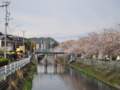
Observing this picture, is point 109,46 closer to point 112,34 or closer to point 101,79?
point 112,34

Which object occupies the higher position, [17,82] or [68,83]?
[17,82]

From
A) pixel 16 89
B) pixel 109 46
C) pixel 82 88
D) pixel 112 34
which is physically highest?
pixel 112 34

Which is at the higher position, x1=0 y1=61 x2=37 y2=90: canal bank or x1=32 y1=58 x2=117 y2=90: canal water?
x1=0 y1=61 x2=37 y2=90: canal bank

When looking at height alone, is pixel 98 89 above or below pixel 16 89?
below

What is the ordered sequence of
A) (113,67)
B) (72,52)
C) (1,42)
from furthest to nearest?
1. (72,52)
2. (1,42)
3. (113,67)

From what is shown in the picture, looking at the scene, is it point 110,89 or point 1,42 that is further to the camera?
point 1,42

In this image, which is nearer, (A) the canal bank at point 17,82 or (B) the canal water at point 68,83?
(A) the canal bank at point 17,82

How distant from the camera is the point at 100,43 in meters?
37.1

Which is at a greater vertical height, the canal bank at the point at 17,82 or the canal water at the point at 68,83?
the canal bank at the point at 17,82

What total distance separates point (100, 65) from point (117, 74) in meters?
10.1

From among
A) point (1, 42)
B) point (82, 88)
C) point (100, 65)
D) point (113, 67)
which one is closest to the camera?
point (82, 88)

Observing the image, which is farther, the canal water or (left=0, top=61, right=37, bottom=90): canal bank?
the canal water

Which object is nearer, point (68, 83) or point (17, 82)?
point (17, 82)

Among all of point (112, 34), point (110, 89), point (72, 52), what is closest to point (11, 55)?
point (72, 52)
